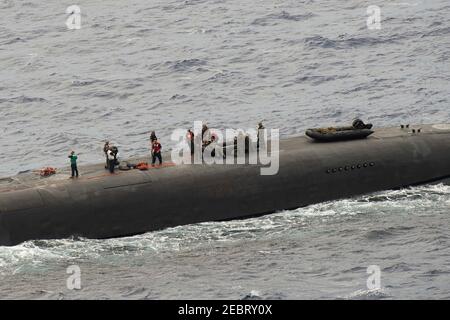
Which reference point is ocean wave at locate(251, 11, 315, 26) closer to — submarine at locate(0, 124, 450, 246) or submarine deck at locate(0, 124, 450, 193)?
submarine deck at locate(0, 124, 450, 193)

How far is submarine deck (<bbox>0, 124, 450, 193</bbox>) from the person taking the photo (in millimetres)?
52938

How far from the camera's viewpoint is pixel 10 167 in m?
66.5

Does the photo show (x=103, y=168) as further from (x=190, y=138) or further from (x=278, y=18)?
(x=278, y=18)

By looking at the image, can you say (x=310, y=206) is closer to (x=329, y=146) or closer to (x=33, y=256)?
(x=329, y=146)

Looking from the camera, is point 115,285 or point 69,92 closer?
point 115,285

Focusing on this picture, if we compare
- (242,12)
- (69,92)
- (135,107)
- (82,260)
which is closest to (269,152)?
(82,260)

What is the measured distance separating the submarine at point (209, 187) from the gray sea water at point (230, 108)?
897 mm

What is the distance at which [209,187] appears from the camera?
54188 millimetres

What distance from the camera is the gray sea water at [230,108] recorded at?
45.6 metres

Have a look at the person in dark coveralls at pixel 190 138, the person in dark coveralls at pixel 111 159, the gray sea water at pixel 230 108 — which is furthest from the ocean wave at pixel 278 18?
the person in dark coveralls at pixel 111 159

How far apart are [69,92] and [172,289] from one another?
43171mm

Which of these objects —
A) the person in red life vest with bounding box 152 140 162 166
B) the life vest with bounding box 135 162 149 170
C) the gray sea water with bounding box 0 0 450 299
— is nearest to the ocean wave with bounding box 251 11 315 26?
the gray sea water with bounding box 0 0 450 299

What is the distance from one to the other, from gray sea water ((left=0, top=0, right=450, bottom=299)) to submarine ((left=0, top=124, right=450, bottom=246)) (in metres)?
0.90

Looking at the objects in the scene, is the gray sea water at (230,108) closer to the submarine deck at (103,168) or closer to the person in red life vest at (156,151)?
the submarine deck at (103,168)
